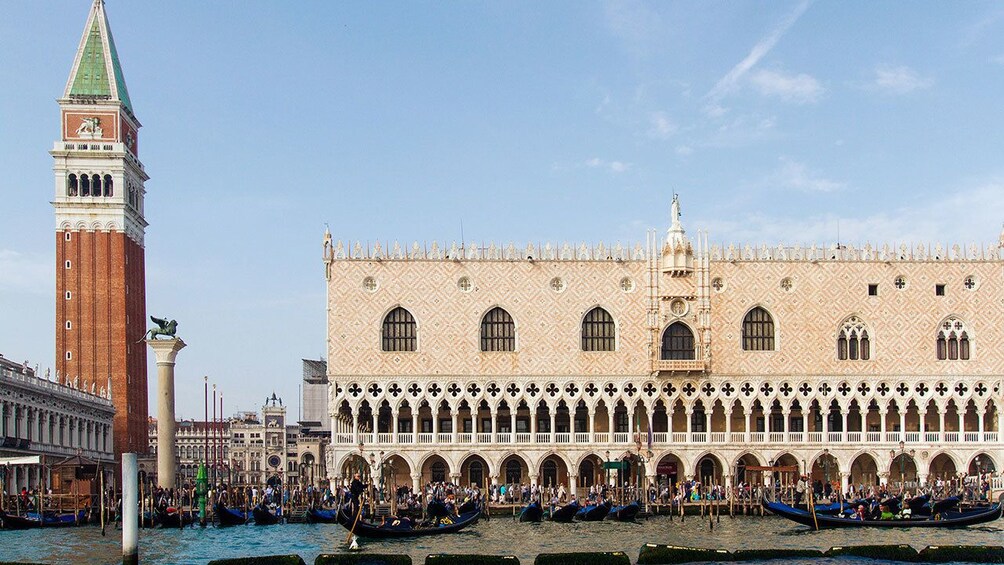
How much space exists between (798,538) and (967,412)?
62.4 ft

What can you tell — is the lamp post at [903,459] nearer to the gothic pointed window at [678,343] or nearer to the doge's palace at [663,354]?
the doge's palace at [663,354]

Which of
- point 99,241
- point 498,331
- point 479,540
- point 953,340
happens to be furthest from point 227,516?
point 99,241

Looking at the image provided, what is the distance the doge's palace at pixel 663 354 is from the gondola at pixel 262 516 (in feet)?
22.0

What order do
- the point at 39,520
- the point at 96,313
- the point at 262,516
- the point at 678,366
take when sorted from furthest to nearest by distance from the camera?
the point at 96,313 → the point at 678,366 → the point at 262,516 → the point at 39,520

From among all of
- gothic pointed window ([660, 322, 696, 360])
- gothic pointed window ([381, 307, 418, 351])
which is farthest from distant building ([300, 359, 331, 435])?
gothic pointed window ([660, 322, 696, 360])

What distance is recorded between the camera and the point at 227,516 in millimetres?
38438

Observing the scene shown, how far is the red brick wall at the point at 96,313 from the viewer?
62.7 metres

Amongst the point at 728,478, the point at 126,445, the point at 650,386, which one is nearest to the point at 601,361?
the point at 650,386

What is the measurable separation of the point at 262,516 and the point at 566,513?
827 cm

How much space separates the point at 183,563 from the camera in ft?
89.2

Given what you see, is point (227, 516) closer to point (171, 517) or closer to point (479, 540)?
point (171, 517)

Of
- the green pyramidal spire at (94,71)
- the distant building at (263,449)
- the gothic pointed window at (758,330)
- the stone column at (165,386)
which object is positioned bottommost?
the distant building at (263,449)

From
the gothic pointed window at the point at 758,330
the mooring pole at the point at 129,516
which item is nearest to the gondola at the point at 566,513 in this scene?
the gothic pointed window at the point at 758,330

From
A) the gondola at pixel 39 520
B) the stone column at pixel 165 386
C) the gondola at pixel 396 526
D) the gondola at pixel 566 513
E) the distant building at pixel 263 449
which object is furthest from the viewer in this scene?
the distant building at pixel 263 449
